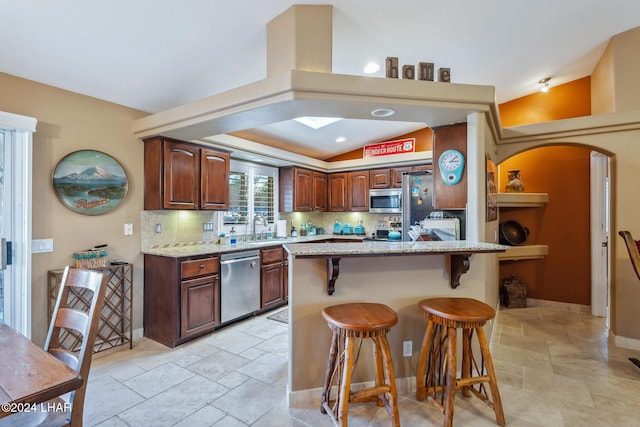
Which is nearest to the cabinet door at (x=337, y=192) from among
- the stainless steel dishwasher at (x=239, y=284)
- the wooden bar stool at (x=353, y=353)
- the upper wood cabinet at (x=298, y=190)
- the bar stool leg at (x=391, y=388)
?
the upper wood cabinet at (x=298, y=190)

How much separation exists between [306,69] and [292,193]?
3052 mm

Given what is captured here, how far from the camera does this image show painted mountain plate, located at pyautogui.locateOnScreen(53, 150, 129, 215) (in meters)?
2.77

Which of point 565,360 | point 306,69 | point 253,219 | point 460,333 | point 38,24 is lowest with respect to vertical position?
point 565,360

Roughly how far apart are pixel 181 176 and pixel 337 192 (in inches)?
125

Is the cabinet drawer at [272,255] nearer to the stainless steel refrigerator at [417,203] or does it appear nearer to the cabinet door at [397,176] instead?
the stainless steel refrigerator at [417,203]

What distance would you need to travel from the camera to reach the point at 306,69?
2271 millimetres

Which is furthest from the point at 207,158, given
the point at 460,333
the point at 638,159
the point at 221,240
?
the point at 638,159

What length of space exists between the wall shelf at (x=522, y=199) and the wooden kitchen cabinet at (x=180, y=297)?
3.87 meters

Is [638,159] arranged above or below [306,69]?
below

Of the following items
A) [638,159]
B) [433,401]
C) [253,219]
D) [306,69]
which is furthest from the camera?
[253,219]

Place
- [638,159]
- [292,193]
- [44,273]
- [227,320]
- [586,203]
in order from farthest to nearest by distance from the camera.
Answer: [292,193]
[586,203]
[227,320]
[638,159]
[44,273]

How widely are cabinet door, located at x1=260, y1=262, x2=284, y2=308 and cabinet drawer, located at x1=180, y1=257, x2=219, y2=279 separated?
80 cm

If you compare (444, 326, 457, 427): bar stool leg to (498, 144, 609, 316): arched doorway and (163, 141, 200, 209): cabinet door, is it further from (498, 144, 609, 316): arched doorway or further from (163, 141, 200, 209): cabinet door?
(498, 144, 609, 316): arched doorway

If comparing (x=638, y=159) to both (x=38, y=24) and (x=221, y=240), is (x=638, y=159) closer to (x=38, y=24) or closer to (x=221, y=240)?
(x=221, y=240)
